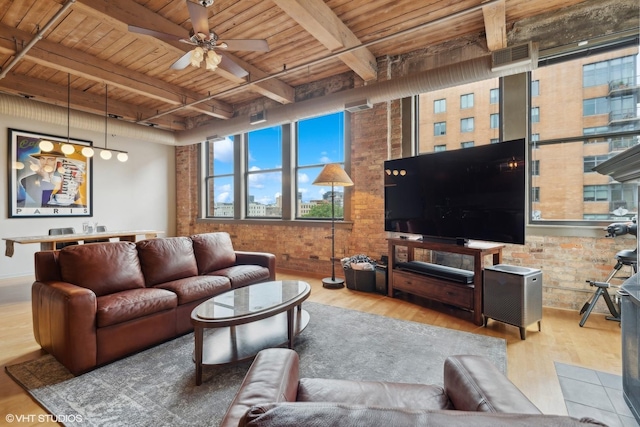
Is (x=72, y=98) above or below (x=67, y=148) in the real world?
above

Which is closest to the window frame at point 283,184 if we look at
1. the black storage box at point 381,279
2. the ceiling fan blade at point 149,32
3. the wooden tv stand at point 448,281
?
the black storage box at point 381,279

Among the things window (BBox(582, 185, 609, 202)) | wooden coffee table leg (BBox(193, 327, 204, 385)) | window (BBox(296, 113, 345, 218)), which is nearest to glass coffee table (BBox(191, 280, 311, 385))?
wooden coffee table leg (BBox(193, 327, 204, 385))

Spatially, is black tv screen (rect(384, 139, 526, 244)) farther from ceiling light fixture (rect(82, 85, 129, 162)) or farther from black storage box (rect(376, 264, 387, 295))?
ceiling light fixture (rect(82, 85, 129, 162))

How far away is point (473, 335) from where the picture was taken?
2.79 m

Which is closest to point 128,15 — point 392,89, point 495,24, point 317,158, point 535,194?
point 392,89

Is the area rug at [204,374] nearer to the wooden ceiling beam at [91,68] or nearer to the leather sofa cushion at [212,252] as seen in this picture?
the leather sofa cushion at [212,252]

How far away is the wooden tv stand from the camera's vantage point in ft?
10.1

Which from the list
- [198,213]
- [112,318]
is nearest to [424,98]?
[112,318]

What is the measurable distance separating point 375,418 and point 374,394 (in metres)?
0.76

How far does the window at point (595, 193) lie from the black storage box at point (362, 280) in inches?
105

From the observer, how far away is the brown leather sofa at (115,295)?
7.09 ft

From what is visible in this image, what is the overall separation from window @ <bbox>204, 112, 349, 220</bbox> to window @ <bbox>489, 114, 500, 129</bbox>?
221 cm

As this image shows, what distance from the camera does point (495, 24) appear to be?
10.5ft

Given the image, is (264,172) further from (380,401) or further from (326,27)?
(380,401)
